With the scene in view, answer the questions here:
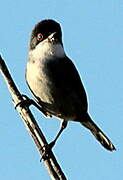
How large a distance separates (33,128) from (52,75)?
2923 millimetres

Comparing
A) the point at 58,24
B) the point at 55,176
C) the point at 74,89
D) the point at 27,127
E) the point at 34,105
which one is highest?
the point at 58,24

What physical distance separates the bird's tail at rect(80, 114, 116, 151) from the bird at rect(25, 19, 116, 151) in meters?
0.24

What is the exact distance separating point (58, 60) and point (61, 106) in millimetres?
661

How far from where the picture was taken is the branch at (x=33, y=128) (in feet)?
11.9

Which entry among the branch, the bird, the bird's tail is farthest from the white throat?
the branch

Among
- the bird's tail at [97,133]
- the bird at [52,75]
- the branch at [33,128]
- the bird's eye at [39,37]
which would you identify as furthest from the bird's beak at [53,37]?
the branch at [33,128]

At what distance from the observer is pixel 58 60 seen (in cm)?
716

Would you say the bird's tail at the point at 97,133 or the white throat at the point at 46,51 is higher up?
the white throat at the point at 46,51

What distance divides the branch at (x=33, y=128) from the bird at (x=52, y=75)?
2187mm

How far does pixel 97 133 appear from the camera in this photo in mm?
8367

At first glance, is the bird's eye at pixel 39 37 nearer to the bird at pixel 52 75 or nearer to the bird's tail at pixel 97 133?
the bird at pixel 52 75

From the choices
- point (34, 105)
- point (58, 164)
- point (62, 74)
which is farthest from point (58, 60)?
point (58, 164)

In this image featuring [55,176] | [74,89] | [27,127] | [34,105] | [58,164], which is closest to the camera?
[55,176]

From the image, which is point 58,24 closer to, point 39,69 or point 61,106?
point 39,69
